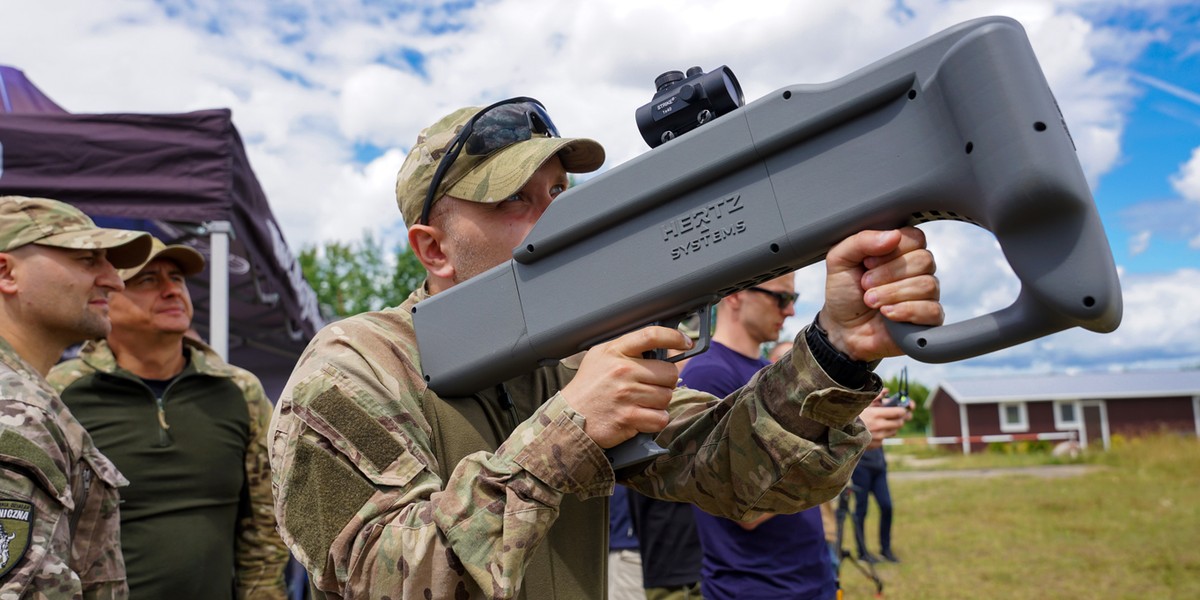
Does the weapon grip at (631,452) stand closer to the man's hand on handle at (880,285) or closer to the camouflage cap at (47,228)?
the man's hand on handle at (880,285)

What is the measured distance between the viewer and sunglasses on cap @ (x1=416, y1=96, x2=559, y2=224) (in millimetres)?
1866

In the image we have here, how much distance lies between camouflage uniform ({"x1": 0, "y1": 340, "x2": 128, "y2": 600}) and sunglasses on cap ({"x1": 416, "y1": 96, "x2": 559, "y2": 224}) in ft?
3.97

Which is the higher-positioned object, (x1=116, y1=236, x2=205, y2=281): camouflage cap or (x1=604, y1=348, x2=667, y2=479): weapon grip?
(x1=116, y1=236, x2=205, y2=281): camouflage cap

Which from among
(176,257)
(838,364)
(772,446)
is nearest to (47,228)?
(176,257)

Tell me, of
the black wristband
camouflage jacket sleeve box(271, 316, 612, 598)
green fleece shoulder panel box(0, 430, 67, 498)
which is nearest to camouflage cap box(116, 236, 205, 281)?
green fleece shoulder panel box(0, 430, 67, 498)

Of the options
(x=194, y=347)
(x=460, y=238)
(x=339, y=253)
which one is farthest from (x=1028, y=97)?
(x=339, y=253)

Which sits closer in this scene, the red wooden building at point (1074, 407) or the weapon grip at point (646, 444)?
the weapon grip at point (646, 444)

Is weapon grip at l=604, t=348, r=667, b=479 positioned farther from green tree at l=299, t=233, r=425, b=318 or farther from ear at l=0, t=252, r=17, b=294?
green tree at l=299, t=233, r=425, b=318

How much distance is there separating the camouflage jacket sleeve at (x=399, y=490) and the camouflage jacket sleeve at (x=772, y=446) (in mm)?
335

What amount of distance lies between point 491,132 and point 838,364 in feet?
3.03

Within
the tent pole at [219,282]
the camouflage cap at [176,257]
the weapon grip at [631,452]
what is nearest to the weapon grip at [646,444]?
the weapon grip at [631,452]

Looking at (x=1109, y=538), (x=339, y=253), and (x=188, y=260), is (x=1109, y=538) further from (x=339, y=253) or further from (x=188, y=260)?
(x=339, y=253)

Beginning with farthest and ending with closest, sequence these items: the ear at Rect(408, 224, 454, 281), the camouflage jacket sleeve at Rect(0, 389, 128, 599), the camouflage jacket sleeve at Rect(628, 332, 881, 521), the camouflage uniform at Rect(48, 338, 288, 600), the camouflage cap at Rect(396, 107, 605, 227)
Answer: the camouflage uniform at Rect(48, 338, 288, 600)
the camouflage jacket sleeve at Rect(0, 389, 128, 599)
the ear at Rect(408, 224, 454, 281)
the camouflage cap at Rect(396, 107, 605, 227)
the camouflage jacket sleeve at Rect(628, 332, 881, 521)

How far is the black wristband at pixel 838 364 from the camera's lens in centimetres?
151
